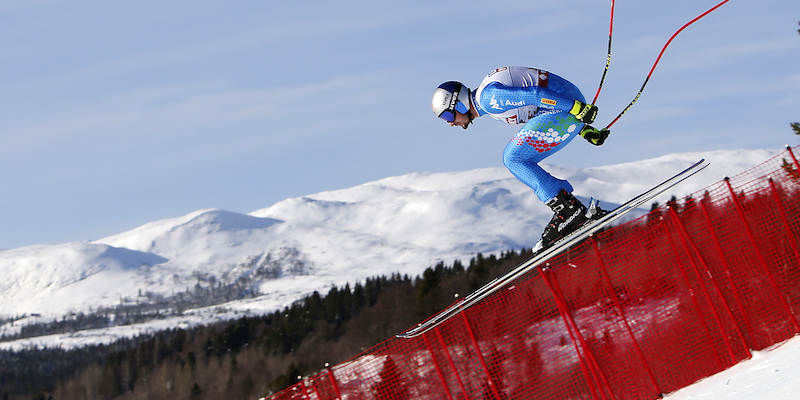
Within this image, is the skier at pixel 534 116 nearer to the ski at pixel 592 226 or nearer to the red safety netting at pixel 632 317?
the ski at pixel 592 226

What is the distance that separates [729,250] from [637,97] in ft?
13.2

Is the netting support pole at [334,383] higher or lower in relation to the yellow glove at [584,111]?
lower

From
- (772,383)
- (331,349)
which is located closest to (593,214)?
(772,383)

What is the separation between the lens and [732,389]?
7.47 m

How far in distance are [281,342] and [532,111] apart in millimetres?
83008

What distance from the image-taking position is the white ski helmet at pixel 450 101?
7.27 metres

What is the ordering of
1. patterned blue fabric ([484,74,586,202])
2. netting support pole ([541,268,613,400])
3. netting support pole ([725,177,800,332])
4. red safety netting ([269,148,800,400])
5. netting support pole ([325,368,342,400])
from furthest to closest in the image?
netting support pole ([325,368,342,400]) < red safety netting ([269,148,800,400]) < netting support pole ([725,177,800,332]) < netting support pole ([541,268,613,400]) < patterned blue fabric ([484,74,586,202])

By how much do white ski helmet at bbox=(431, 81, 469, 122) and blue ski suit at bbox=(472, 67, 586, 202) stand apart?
11 centimetres

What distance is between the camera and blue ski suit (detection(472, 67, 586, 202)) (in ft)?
22.7

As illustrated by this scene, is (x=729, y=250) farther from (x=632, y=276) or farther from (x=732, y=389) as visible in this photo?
(x=732, y=389)

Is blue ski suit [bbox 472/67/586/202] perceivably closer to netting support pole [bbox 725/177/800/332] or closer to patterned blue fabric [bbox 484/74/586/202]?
patterned blue fabric [bbox 484/74/586/202]

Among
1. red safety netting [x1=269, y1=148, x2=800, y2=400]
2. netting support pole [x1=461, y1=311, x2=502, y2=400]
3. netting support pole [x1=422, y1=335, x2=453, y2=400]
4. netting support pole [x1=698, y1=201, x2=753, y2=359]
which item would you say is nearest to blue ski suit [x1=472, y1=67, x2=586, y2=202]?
red safety netting [x1=269, y1=148, x2=800, y2=400]

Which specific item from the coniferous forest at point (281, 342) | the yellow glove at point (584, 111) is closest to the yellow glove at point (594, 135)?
the yellow glove at point (584, 111)

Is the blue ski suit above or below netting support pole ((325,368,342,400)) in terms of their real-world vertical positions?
above
